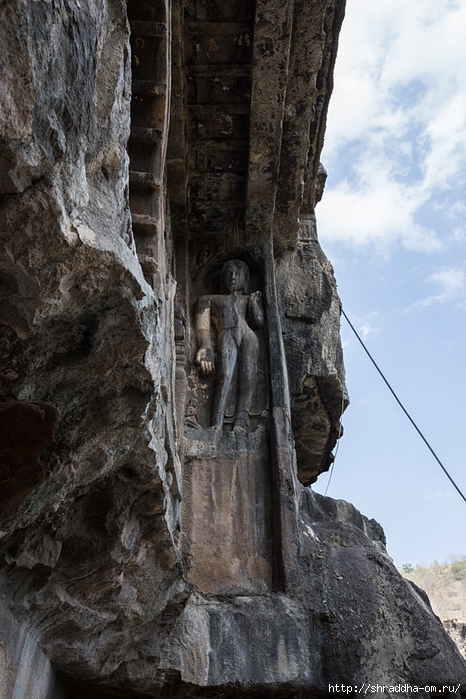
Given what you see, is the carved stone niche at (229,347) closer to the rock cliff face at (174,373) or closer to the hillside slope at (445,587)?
the rock cliff face at (174,373)

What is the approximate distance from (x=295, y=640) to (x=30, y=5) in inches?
135

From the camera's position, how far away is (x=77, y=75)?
1485mm

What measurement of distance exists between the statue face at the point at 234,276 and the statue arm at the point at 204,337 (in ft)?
0.75

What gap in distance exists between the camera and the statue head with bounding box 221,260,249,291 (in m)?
5.35

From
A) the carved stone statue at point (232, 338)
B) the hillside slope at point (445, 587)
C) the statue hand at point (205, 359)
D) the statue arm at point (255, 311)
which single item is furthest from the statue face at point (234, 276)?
the hillside slope at point (445, 587)

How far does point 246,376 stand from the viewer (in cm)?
489

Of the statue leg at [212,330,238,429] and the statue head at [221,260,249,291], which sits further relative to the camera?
the statue head at [221,260,249,291]

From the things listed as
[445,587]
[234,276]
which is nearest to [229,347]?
[234,276]

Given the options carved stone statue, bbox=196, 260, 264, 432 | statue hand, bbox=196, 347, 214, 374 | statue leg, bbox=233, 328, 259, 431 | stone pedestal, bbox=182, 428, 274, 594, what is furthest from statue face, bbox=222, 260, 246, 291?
stone pedestal, bbox=182, 428, 274, 594

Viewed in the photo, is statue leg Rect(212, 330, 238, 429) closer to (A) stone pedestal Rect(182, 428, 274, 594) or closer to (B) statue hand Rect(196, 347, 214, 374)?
(B) statue hand Rect(196, 347, 214, 374)

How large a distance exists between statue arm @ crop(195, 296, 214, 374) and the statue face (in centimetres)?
23

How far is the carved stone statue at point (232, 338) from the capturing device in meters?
4.77

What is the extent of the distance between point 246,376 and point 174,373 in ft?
2.62

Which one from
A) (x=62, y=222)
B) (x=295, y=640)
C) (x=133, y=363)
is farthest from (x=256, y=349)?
(x=62, y=222)
